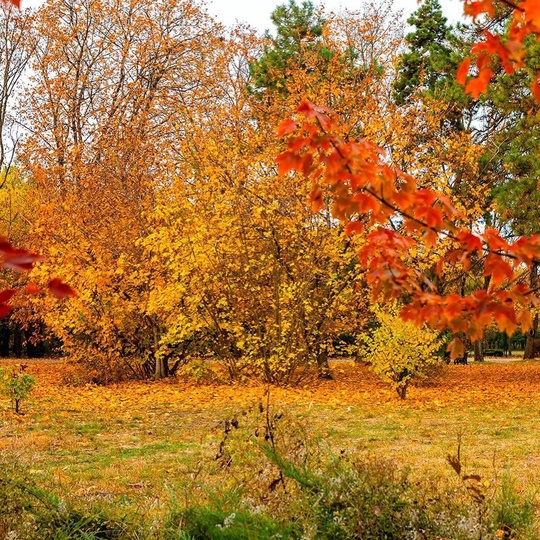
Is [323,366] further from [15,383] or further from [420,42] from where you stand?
[420,42]

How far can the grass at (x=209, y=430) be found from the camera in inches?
207

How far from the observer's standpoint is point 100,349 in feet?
46.5

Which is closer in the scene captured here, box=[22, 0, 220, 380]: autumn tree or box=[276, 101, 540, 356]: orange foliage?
box=[276, 101, 540, 356]: orange foliage

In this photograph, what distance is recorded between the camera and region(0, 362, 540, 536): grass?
5258 mm

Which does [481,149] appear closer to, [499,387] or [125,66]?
[499,387]

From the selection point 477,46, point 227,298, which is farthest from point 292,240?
point 477,46

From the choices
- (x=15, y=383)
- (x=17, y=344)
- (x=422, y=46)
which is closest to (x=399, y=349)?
(x=15, y=383)

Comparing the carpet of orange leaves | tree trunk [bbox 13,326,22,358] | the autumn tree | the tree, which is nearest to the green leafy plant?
the carpet of orange leaves

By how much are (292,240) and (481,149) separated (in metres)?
5.23

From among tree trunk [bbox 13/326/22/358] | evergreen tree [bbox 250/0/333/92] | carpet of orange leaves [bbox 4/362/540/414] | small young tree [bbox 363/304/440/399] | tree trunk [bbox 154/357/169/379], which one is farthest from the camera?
tree trunk [bbox 13/326/22/358]

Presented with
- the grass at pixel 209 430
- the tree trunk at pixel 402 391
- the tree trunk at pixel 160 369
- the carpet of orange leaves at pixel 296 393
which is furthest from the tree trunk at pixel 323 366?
the tree trunk at pixel 160 369

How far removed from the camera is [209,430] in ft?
25.6

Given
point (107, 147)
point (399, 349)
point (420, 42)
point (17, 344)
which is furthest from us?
point (17, 344)

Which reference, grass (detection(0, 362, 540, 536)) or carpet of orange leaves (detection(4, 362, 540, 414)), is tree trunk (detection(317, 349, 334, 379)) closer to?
carpet of orange leaves (detection(4, 362, 540, 414))
